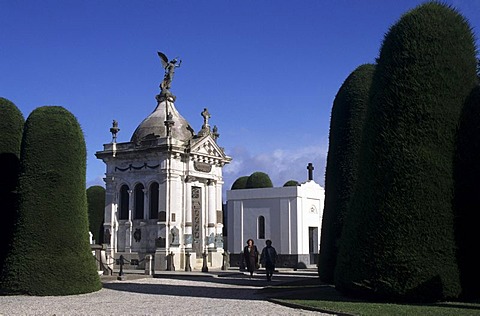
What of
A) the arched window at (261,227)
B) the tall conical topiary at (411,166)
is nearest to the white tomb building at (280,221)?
the arched window at (261,227)

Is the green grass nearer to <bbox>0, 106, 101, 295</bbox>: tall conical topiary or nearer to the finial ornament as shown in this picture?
<bbox>0, 106, 101, 295</bbox>: tall conical topiary

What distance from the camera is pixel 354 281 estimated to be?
13508 millimetres

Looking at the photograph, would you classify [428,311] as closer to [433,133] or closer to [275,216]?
[433,133]

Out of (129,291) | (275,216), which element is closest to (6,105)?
(129,291)

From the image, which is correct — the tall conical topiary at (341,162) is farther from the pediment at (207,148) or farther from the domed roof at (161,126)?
the domed roof at (161,126)

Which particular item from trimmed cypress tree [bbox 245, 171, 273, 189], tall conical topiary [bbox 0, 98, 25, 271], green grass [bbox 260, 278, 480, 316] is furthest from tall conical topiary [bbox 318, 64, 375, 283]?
trimmed cypress tree [bbox 245, 171, 273, 189]

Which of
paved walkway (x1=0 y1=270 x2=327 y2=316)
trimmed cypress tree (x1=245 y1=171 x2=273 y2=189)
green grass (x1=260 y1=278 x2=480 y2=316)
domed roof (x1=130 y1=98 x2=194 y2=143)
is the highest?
domed roof (x1=130 y1=98 x2=194 y2=143)

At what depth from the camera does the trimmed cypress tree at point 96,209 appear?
132 feet

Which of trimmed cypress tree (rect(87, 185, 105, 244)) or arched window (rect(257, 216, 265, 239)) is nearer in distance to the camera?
trimmed cypress tree (rect(87, 185, 105, 244))

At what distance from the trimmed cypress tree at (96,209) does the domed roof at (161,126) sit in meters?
10.1

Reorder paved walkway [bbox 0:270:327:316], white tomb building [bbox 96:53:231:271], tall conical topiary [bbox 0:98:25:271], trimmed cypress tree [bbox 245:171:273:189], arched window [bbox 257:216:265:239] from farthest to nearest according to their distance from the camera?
1. trimmed cypress tree [bbox 245:171:273:189]
2. arched window [bbox 257:216:265:239]
3. white tomb building [bbox 96:53:231:271]
4. tall conical topiary [bbox 0:98:25:271]
5. paved walkway [bbox 0:270:327:316]

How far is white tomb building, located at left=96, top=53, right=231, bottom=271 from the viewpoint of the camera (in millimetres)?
30500

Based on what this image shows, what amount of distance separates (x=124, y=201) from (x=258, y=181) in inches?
724

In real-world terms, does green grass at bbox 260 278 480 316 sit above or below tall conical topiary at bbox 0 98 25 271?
below
